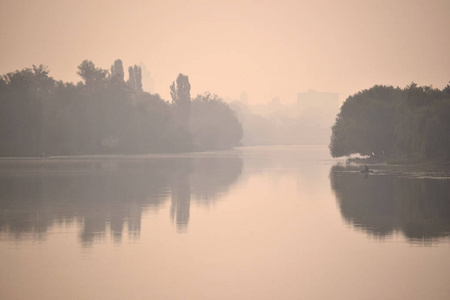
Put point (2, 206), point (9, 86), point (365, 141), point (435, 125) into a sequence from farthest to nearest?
point (9, 86) < point (365, 141) < point (435, 125) < point (2, 206)

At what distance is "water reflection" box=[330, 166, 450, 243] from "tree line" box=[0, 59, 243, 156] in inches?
2683

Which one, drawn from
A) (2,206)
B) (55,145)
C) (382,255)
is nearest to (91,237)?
(382,255)

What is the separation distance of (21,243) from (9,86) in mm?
92364

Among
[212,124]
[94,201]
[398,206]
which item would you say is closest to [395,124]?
[398,206]

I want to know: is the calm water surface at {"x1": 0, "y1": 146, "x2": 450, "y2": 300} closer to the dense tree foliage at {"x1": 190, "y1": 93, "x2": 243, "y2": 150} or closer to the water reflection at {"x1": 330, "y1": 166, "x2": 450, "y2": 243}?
the water reflection at {"x1": 330, "y1": 166, "x2": 450, "y2": 243}

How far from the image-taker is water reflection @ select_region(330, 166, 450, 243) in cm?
2302

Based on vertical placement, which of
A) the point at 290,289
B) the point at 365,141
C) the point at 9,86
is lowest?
the point at 290,289

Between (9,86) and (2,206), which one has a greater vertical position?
(9,86)

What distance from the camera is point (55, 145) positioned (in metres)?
107

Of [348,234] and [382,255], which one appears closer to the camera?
[382,255]

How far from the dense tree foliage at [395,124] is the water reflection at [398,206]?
782 inches

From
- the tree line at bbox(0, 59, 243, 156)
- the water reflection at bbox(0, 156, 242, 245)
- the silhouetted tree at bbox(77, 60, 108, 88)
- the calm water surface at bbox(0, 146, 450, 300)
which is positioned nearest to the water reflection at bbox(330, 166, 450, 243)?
the calm water surface at bbox(0, 146, 450, 300)

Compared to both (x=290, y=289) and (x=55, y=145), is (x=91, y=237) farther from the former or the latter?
(x=55, y=145)

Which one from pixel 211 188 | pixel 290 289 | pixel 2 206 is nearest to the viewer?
pixel 290 289
